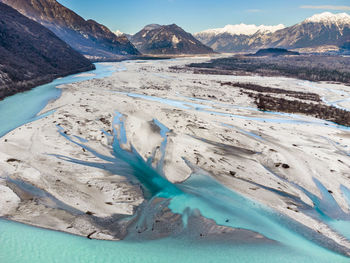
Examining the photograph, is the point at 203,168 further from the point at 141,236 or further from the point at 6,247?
the point at 6,247

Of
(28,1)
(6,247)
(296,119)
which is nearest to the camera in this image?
(6,247)

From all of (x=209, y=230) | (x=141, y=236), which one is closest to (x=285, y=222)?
(x=209, y=230)

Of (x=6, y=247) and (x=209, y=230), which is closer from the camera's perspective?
(x=6, y=247)

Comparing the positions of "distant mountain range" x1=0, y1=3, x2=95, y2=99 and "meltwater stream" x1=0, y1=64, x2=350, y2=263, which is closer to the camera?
"meltwater stream" x1=0, y1=64, x2=350, y2=263

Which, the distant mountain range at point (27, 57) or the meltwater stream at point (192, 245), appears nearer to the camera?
the meltwater stream at point (192, 245)

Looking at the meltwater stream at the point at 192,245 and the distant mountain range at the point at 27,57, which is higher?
the distant mountain range at the point at 27,57

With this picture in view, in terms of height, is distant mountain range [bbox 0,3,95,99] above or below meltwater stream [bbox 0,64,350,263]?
above

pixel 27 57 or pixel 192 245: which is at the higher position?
pixel 27 57

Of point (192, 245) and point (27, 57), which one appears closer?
point (192, 245)
